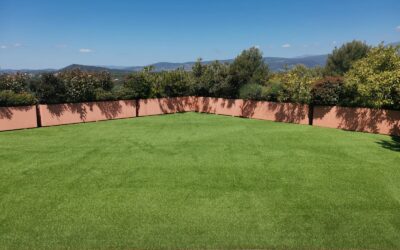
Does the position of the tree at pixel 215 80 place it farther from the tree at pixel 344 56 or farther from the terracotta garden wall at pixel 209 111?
the tree at pixel 344 56

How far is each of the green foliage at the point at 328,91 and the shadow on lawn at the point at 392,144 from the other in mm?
4398

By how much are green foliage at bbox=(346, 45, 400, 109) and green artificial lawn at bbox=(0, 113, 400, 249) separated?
7.69ft

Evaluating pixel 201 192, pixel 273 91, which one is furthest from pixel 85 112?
pixel 201 192

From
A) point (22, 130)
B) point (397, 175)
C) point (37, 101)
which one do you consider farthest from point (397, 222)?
point (37, 101)

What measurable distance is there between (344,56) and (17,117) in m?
45.5

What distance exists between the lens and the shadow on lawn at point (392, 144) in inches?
619

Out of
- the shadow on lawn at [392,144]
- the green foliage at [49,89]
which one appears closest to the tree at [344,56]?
the shadow on lawn at [392,144]

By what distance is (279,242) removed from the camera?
24.2ft

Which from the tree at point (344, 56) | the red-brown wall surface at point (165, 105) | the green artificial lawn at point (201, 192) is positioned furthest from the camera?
the tree at point (344, 56)

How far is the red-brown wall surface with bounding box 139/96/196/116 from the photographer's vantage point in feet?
90.1

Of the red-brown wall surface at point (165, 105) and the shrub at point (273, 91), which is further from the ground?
the shrub at point (273, 91)

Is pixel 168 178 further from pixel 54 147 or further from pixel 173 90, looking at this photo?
pixel 173 90

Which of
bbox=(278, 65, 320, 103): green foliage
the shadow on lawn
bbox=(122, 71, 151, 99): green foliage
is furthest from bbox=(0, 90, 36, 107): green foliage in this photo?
the shadow on lawn

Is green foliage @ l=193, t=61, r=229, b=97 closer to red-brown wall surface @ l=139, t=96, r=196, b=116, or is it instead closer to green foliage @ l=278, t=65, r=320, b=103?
red-brown wall surface @ l=139, t=96, r=196, b=116
